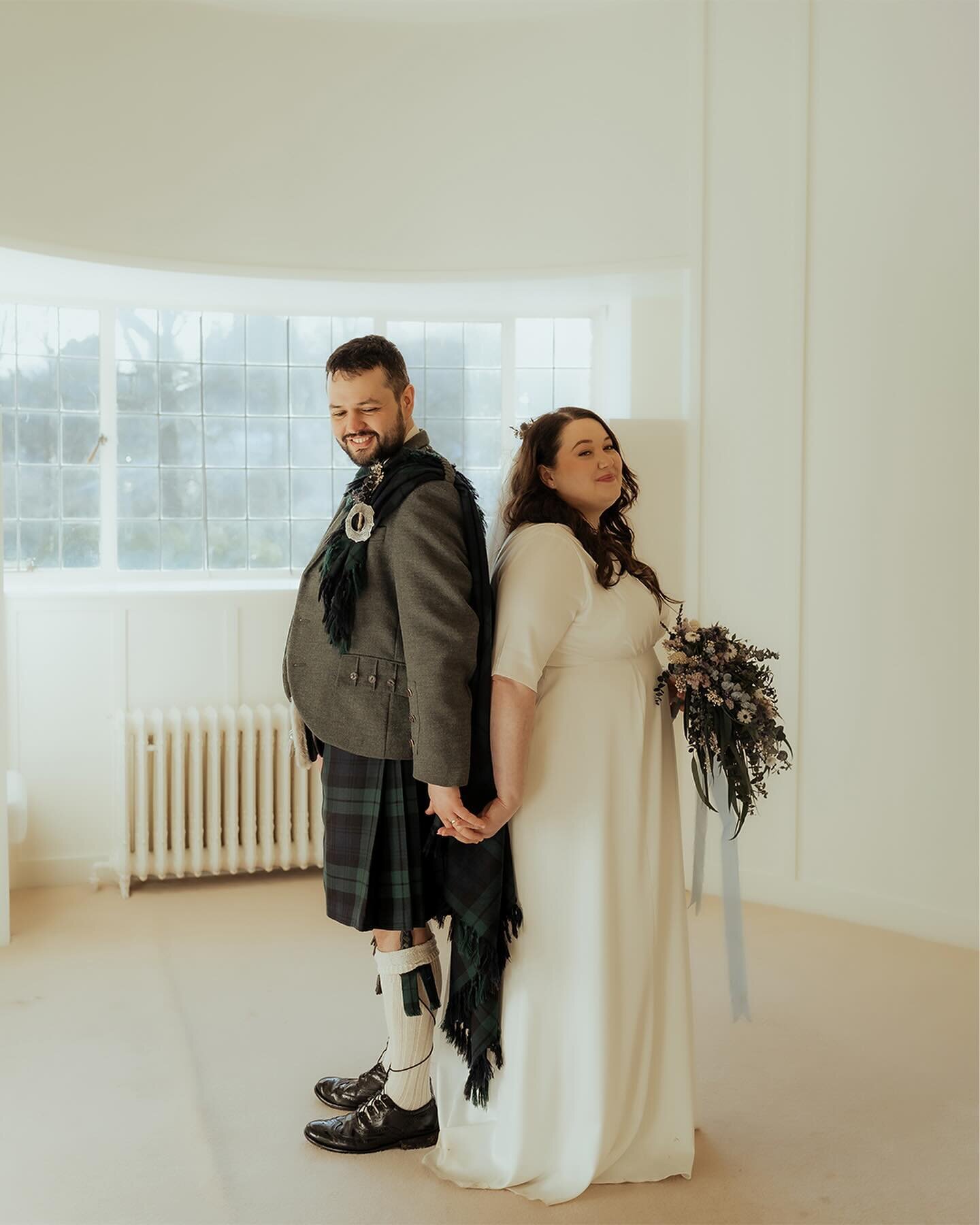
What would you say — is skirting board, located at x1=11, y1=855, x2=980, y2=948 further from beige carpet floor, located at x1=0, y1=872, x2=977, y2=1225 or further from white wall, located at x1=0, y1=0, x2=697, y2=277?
white wall, located at x1=0, y1=0, x2=697, y2=277

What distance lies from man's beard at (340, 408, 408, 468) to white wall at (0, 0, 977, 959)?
1.66m

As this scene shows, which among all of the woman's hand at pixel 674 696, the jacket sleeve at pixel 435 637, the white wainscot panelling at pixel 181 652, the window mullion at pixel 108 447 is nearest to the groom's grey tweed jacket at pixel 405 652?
the jacket sleeve at pixel 435 637

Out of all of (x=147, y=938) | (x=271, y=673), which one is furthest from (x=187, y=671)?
(x=147, y=938)

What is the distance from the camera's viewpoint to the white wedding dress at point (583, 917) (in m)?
2.04

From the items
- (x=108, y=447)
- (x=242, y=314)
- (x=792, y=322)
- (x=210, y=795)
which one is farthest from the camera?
(x=242, y=314)

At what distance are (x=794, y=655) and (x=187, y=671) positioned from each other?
2.12m

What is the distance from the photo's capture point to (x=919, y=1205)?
2094 mm

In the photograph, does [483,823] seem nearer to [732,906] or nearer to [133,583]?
[732,906]

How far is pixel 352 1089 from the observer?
2.42 meters

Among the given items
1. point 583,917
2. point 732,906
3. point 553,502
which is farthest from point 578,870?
point 553,502

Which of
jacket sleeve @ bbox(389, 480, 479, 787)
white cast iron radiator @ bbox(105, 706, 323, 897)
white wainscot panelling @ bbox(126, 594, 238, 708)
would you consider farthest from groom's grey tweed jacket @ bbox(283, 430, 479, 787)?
white wainscot panelling @ bbox(126, 594, 238, 708)

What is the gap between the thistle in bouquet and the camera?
83.2 inches

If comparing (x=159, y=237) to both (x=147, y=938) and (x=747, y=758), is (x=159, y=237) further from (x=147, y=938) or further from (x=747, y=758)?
(x=747, y=758)

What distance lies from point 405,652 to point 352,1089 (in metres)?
1.07
